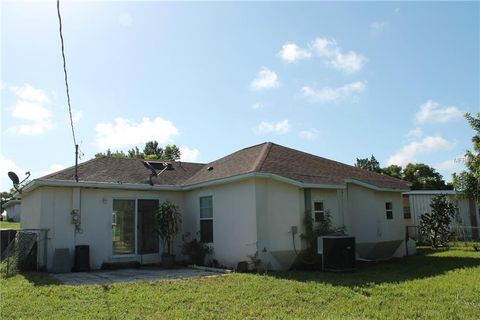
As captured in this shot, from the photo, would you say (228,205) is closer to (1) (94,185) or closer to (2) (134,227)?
(2) (134,227)

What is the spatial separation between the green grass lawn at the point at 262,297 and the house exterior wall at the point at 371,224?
365 centimetres

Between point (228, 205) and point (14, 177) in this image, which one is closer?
point (228, 205)

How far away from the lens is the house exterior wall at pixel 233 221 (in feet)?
41.2

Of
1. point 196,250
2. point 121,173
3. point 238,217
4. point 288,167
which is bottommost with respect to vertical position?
point 196,250

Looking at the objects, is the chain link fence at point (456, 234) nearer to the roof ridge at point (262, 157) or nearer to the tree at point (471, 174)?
the tree at point (471, 174)

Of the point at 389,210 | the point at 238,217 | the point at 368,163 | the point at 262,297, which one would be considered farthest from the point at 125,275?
the point at 368,163

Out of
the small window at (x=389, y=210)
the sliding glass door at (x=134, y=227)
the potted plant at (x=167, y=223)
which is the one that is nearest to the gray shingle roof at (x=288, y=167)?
the small window at (x=389, y=210)

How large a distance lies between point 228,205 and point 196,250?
2.24m

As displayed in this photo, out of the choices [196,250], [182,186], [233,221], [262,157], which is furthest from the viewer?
[182,186]

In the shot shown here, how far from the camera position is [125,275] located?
1177 cm

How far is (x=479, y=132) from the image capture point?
1322cm

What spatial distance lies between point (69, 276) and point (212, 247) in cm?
449

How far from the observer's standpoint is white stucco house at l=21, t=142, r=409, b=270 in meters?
12.7

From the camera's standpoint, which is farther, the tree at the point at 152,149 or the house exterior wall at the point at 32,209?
the tree at the point at 152,149
